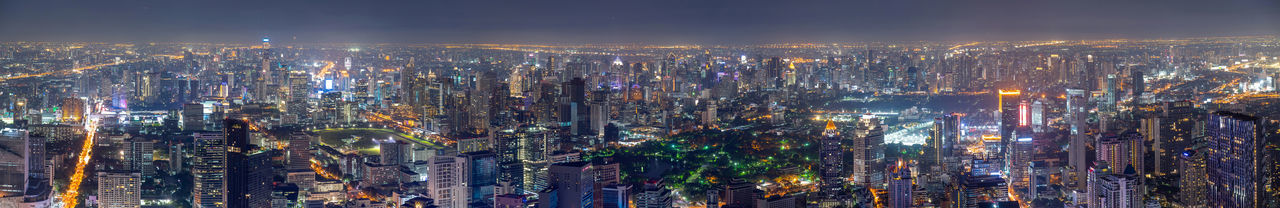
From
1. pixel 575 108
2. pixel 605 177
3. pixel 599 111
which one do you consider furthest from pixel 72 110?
pixel 599 111

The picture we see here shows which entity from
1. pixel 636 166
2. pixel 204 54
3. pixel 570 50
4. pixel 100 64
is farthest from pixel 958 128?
pixel 100 64

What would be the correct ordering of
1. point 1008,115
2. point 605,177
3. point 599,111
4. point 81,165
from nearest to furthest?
1. point 81,165
2. point 605,177
3. point 1008,115
4. point 599,111

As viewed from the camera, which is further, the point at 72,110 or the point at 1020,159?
the point at 1020,159

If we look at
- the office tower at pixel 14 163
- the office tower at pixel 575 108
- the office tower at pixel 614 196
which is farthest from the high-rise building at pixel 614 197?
the office tower at pixel 14 163

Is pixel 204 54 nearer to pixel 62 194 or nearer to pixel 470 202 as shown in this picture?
pixel 62 194

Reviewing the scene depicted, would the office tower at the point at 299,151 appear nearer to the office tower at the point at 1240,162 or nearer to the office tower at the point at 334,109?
A: the office tower at the point at 334,109

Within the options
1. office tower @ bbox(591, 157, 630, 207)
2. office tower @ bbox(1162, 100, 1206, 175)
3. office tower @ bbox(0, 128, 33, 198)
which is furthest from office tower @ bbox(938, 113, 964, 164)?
office tower @ bbox(0, 128, 33, 198)

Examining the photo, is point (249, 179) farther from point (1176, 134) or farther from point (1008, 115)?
point (1176, 134)

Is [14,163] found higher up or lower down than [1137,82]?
lower down
